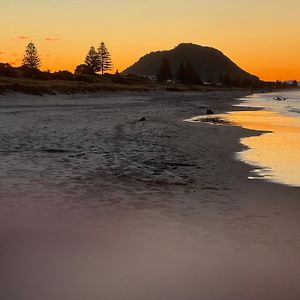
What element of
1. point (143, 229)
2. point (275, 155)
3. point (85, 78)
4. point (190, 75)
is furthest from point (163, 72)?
point (143, 229)

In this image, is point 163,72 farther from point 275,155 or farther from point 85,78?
point 275,155

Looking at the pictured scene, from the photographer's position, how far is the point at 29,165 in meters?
11.3

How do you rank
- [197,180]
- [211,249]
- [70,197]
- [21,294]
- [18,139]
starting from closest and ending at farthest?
[21,294]
[211,249]
[70,197]
[197,180]
[18,139]

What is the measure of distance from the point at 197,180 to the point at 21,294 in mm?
6235

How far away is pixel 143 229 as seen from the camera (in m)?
6.27

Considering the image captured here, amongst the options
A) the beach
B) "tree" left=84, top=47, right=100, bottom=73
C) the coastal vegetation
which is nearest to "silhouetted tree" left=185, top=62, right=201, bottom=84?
the coastal vegetation

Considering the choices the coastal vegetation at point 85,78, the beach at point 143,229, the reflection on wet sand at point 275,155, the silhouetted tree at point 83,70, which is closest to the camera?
the beach at point 143,229

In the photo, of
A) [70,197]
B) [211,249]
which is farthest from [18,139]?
[211,249]

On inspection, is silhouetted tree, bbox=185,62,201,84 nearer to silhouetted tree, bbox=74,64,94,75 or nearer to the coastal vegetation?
the coastal vegetation

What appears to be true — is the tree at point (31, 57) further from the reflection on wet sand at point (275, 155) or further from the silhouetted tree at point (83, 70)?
the reflection on wet sand at point (275, 155)

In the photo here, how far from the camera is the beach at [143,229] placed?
4.37 meters

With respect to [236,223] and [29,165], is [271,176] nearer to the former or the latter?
[236,223]

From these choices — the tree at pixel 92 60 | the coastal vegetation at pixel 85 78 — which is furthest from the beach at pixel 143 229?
the tree at pixel 92 60

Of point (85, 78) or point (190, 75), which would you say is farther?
point (190, 75)
